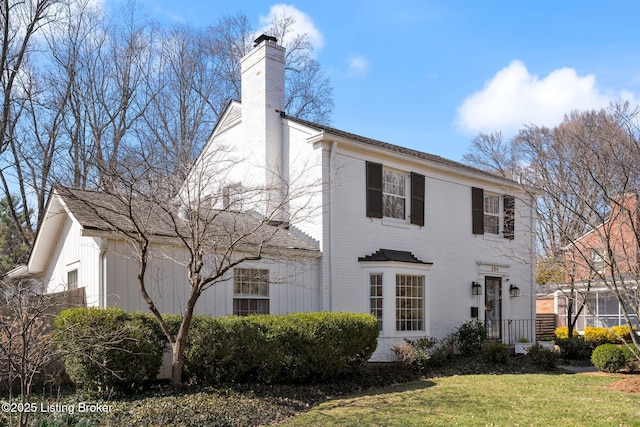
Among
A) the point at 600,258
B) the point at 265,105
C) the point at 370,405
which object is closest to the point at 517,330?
the point at 600,258

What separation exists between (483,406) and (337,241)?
5718 millimetres

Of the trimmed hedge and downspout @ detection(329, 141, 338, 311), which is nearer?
the trimmed hedge

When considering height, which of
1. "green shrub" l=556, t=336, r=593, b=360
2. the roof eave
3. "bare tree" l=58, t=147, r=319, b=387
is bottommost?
"green shrub" l=556, t=336, r=593, b=360

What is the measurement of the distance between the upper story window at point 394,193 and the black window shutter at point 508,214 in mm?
4110

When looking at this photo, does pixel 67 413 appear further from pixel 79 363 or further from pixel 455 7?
pixel 455 7

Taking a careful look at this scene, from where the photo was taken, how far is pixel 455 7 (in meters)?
10.9

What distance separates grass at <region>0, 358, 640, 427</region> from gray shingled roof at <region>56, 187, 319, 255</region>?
2498 millimetres

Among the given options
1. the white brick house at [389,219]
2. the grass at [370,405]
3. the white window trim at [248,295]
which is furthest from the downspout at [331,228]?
the grass at [370,405]

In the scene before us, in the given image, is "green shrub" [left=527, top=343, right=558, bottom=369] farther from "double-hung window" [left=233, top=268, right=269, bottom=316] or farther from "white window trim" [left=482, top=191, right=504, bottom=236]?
"double-hung window" [left=233, top=268, right=269, bottom=316]

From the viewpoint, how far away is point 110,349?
27.7 ft

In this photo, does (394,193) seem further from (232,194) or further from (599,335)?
(599,335)

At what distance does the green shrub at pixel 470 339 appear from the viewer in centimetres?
1503

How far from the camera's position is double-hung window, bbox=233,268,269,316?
1227cm

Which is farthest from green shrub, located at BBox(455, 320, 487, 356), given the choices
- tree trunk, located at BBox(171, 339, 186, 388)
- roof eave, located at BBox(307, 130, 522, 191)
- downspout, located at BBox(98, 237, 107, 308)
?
downspout, located at BBox(98, 237, 107, 308)
